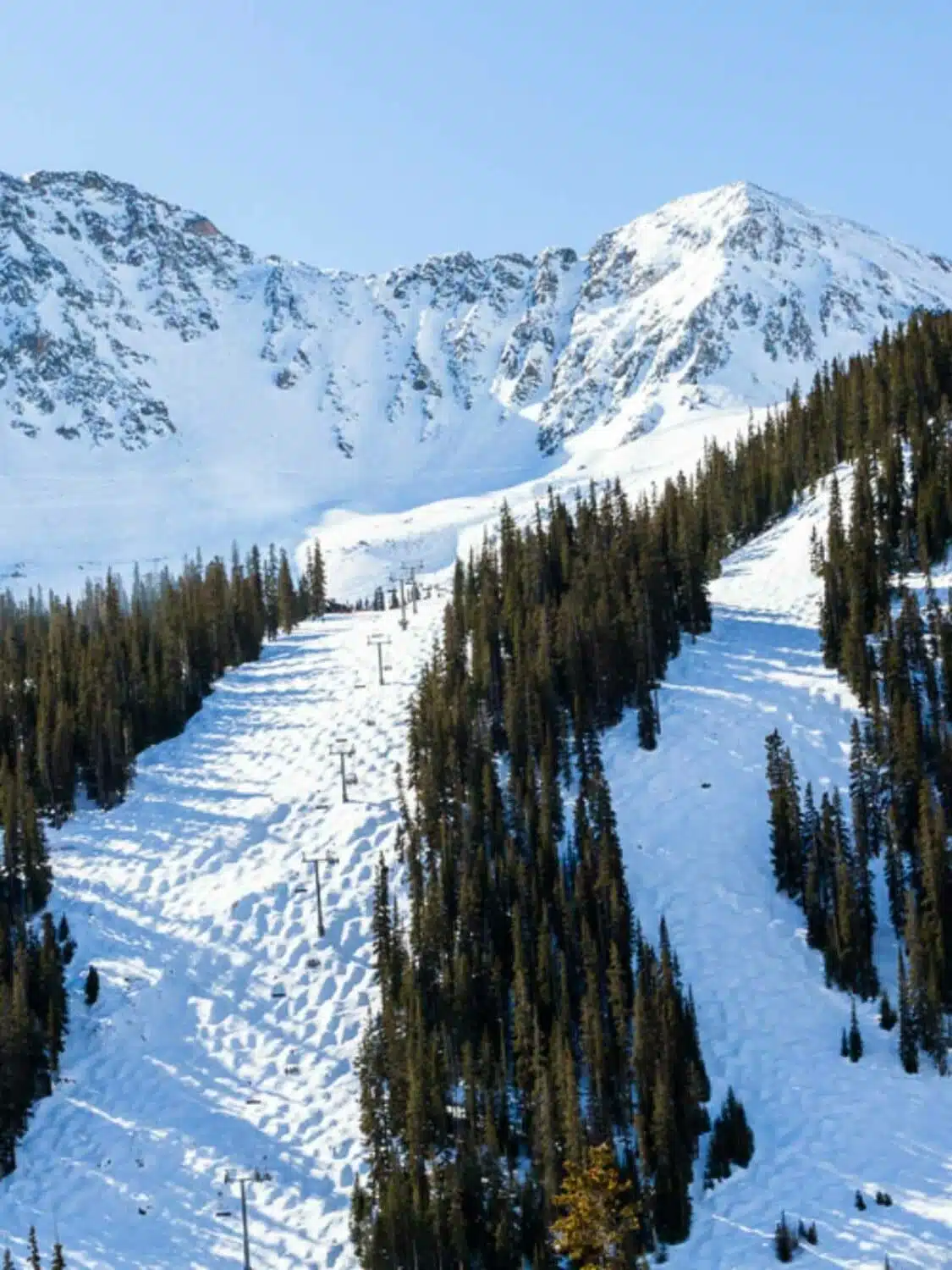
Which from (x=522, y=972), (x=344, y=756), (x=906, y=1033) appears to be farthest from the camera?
(x=344, y=756)

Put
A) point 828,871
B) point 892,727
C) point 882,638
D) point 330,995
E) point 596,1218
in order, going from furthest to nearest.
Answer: point 882,638, point 892,727, point 330,995, point 828,871, point 596,1218

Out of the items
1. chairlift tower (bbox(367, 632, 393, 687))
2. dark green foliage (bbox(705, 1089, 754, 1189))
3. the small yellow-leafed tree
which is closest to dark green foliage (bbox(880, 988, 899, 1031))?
dark green foliage (bbox(705, 1089, 754, 1189))

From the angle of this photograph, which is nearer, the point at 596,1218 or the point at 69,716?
the point at 596,1218

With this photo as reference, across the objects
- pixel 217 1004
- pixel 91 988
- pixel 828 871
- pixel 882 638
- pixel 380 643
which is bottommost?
pixel 217 1004

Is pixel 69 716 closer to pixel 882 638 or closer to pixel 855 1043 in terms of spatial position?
pixel 882 638

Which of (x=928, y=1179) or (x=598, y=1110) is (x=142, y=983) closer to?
(x=598, y=1110)

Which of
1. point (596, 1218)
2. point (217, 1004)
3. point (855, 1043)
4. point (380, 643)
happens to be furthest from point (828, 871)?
point (380, 643)

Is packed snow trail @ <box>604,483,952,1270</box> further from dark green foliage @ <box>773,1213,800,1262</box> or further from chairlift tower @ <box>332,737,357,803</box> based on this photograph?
chairlift tower @ <box>332,737,357,803</box>

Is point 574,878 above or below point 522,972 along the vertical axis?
above
